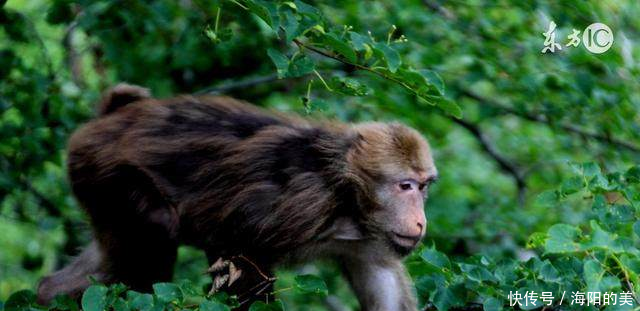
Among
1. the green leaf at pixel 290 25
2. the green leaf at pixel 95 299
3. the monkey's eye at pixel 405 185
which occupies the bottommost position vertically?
the monkey's eye at pixel 405 185

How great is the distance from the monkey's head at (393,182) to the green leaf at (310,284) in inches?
49.8

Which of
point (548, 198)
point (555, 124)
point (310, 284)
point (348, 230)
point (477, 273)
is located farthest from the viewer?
point (555, 124)

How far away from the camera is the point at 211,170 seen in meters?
5.96

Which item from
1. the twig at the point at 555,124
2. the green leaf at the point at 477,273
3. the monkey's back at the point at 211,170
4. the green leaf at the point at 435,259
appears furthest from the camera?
the twig at the point at 555,124

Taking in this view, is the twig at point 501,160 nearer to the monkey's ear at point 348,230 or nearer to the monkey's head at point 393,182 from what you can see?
the monkey's head at point 393,182

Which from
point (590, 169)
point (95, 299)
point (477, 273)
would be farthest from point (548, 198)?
point (95, 299)

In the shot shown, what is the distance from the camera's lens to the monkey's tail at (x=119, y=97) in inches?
255

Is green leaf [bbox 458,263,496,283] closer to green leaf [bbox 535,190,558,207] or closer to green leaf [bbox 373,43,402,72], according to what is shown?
green leaf [bbox 535,190,558,207]

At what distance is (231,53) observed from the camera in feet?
26.3

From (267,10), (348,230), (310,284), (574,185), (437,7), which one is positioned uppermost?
(267,10)

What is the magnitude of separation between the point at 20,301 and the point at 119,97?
1993mm

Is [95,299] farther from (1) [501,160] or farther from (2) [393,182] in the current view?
(1) [501,160]

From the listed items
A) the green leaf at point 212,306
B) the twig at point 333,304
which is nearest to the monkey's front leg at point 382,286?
the green leaf at point 212,306

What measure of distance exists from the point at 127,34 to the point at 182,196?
2380mm
